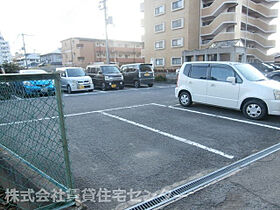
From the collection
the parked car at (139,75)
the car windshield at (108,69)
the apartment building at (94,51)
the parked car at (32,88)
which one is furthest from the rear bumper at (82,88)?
the apartment building at (94,51)

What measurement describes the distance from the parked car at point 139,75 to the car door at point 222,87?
300 inches

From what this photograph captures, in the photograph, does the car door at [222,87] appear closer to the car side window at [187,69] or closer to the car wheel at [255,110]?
the car wheel at [255,110]

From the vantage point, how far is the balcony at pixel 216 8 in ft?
71.3

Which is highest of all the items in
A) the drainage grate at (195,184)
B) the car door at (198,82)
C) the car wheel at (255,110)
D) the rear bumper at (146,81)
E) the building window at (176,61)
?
the building window at (176,61)

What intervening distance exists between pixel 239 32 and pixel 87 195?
85.4 feet

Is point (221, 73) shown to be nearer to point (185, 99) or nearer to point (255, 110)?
point (255, 110)

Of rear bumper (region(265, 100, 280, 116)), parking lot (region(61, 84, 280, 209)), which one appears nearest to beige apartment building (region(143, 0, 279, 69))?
rear bumper (region(265, 100, 280, 116))

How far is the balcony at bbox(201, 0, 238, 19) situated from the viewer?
856 inches

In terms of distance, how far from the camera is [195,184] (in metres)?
2.54

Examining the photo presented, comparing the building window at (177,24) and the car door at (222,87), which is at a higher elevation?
the building window at (177,24)

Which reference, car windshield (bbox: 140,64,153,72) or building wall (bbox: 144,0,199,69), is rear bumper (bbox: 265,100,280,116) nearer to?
car windshield (bbox: 140,64,153,72)

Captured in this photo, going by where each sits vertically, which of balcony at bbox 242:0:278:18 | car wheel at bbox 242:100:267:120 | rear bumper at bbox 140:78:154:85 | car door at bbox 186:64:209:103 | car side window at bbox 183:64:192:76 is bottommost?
car wheel at bbox 242:100:267:120

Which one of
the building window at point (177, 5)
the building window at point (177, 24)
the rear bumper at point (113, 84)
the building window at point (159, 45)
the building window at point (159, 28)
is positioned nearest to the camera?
the rear bumper at point (113, 84)

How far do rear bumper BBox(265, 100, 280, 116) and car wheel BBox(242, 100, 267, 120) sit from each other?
12 cm
